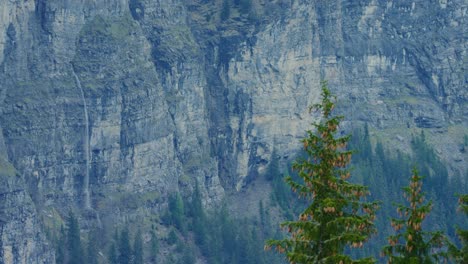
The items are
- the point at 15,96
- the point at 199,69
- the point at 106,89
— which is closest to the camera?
the point at 15,96

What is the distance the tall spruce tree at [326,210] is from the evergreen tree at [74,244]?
107 metres

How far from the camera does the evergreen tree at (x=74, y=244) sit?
145125mm

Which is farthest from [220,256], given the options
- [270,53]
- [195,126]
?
[270,53]

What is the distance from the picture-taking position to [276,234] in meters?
166

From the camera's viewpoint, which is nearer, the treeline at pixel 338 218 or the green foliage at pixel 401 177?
the treeline at pixel 338 218

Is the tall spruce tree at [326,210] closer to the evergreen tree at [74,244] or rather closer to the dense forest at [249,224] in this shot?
the dense forest at [249,224]

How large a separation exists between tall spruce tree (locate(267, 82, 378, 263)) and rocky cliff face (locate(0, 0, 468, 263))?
104 meters

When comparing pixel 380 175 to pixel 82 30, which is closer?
Answer: pixel 82 30

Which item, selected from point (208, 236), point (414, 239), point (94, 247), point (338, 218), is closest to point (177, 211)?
point (208, 236)

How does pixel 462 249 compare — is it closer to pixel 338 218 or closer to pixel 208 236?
pixel 338 218

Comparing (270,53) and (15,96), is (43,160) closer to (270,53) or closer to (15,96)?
(15,96)

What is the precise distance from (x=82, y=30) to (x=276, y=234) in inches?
1355

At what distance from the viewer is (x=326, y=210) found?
129 ft

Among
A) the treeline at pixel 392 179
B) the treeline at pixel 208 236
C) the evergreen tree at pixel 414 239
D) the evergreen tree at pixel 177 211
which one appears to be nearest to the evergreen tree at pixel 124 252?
the treeline at pixel 208 236
